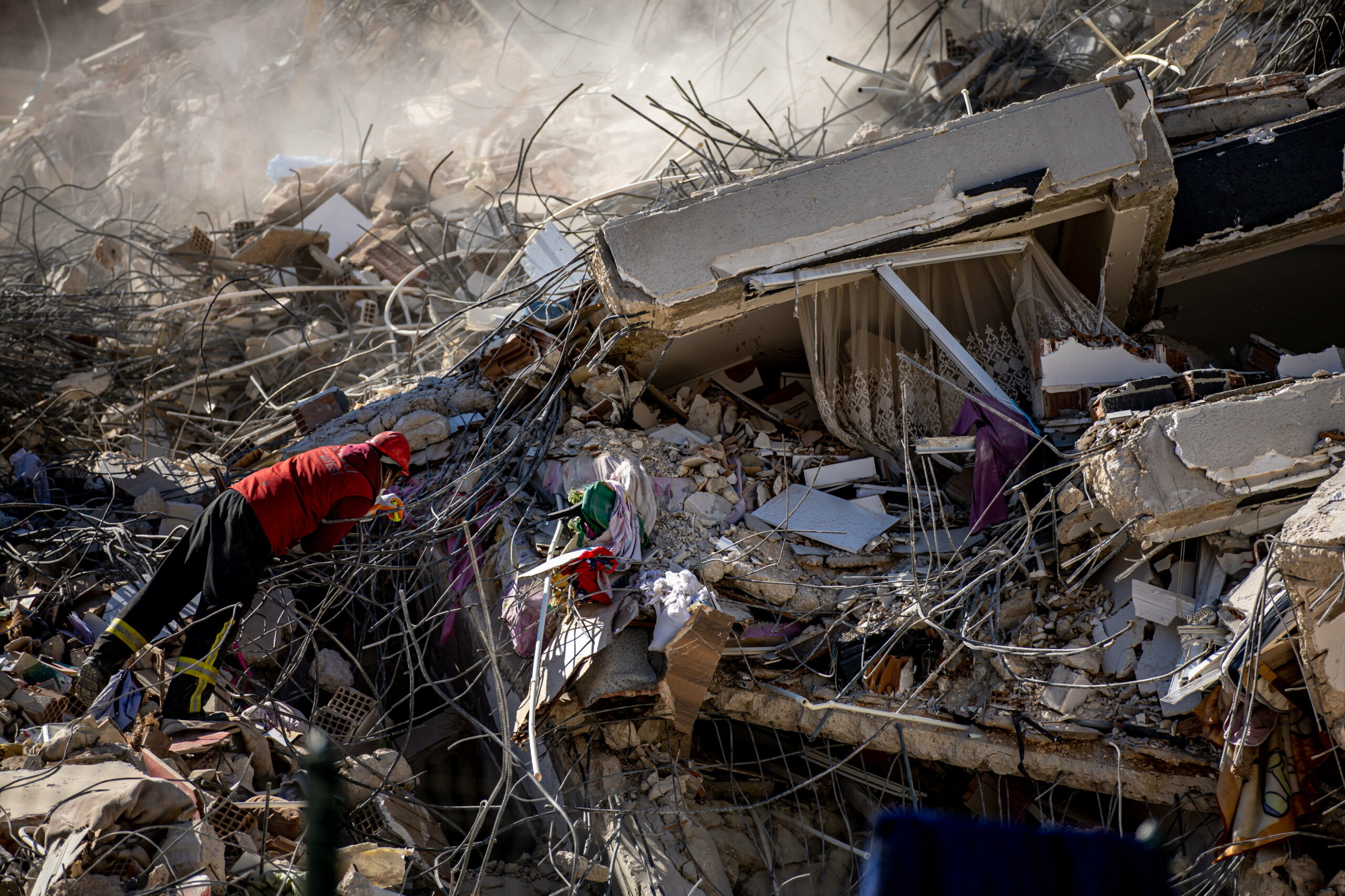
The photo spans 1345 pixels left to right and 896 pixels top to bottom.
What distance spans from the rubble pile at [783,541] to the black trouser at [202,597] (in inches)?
6.1

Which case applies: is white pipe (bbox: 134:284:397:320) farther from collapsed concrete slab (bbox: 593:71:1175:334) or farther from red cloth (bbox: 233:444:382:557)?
collapsed concrete slab (bbox: 593:71:1175:334)

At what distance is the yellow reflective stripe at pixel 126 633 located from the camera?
4.45 m

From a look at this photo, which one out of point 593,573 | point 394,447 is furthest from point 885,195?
point 394,447

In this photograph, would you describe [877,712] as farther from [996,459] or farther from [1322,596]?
[1322,596]

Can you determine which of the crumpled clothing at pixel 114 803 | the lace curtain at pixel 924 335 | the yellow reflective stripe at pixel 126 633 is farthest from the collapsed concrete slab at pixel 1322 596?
the yellow reflective stripe at pixel 126 633

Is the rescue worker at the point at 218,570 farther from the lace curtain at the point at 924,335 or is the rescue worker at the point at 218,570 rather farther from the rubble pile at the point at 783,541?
the lace curtain at the point at 924,335

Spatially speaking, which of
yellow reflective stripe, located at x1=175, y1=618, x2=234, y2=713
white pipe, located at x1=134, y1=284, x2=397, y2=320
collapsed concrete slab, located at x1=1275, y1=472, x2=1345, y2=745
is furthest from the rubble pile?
white pipe, located at x1=134, y1=284, x2=397, y2=320

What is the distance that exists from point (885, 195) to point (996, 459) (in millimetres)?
1562

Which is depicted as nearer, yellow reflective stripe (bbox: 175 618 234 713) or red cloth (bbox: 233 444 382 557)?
yellow reflective stripe (bbox: 175 618 234 713)

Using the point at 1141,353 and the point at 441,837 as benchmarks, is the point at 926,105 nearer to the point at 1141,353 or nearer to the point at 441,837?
the point at 1141,353

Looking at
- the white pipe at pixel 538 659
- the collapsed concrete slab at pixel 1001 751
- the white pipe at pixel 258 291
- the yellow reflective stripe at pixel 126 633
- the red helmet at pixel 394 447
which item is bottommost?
the collapsed concrete slab at pixel 1001 751

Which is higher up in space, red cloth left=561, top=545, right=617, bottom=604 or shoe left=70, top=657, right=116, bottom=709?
shoe left=70, top=657, right=116, bottom=709

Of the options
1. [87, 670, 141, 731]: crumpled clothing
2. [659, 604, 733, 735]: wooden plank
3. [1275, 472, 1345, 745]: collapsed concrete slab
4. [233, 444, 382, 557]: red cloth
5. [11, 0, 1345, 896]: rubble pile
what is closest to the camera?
[1275, 472, 1345, 745]: collapsed concrete slab

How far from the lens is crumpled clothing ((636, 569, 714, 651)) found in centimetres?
427
